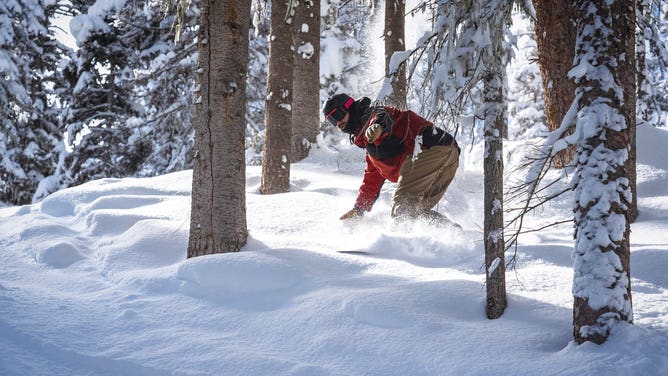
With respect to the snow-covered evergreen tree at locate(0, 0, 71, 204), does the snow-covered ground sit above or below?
below

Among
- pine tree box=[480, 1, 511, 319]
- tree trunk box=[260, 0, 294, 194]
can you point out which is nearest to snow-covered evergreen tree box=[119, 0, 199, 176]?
tree trunk box=[260, 0, 294, 194]

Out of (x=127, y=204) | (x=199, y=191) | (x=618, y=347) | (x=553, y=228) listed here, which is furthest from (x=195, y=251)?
(x=553, y=228)

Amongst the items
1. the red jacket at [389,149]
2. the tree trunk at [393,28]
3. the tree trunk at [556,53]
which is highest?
the tree trunk at [393,28]

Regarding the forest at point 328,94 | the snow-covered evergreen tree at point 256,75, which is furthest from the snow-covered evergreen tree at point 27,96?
the snow-covered evergreen tree at point 256,75

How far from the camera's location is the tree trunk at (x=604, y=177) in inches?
89.2

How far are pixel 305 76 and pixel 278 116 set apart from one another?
83.5 inches

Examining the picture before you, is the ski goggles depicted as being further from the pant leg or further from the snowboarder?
the pant leg

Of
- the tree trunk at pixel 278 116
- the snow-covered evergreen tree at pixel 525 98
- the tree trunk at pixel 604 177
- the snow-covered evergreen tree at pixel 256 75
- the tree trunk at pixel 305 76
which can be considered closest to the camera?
the tree trunk at pixel 604 177

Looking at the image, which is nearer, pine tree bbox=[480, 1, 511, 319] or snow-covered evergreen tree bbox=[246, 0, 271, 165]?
pine tree bbox=[480, 1, 511, 319]

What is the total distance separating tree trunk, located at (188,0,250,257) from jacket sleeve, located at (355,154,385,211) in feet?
4.53

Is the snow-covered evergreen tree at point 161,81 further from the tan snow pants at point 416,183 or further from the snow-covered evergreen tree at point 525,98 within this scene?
the snow-covered evergreen tree at point 525,98

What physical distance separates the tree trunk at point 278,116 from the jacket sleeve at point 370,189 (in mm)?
2146

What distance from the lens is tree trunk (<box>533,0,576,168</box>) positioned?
502cm

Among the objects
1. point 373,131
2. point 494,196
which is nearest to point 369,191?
point 373,131
